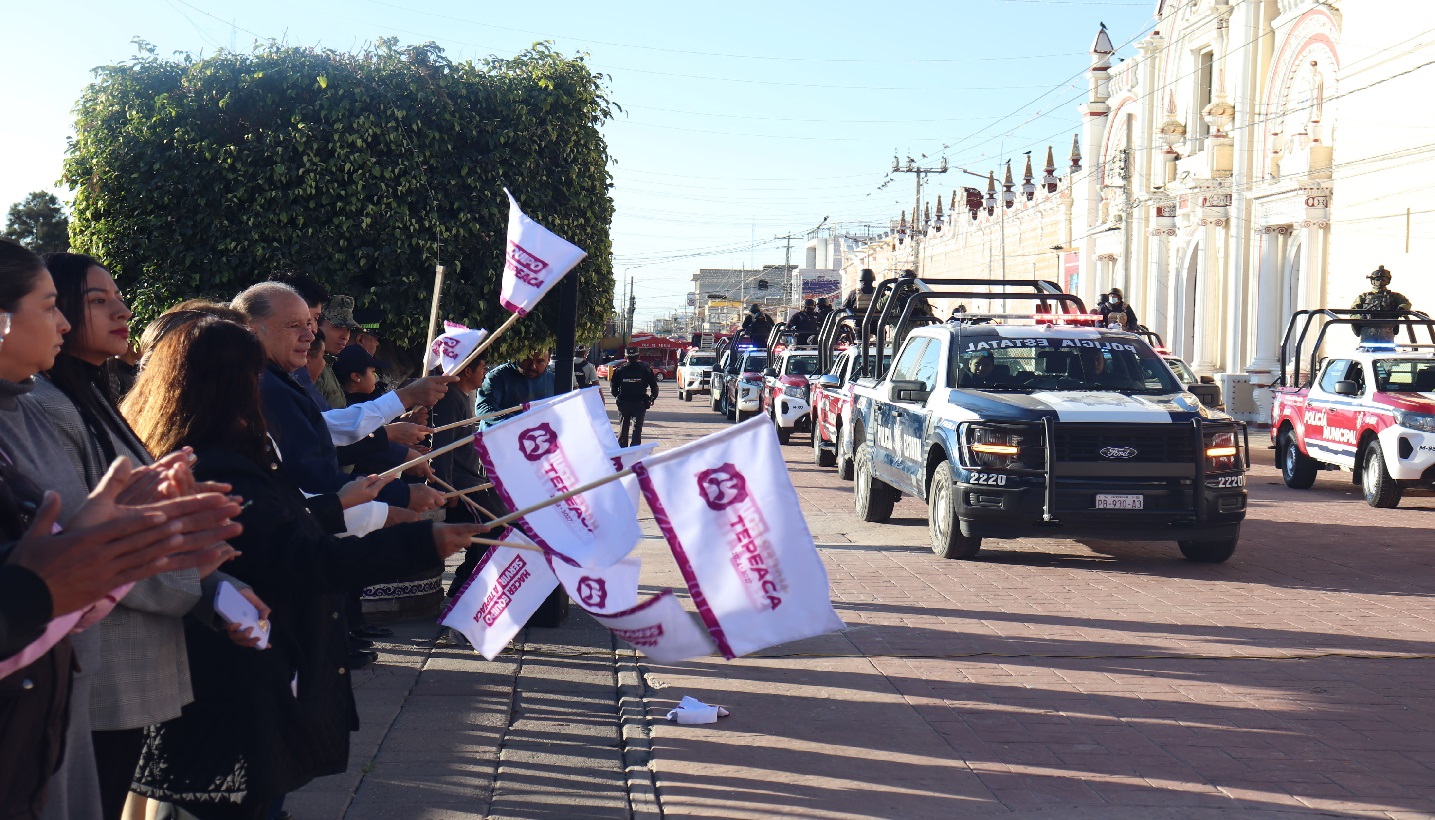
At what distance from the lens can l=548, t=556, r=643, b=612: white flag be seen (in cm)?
427

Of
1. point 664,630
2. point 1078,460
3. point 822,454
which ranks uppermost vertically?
point 664,630

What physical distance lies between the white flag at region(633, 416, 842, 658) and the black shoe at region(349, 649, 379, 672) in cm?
407

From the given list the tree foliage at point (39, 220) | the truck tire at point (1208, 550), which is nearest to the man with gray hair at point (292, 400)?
the truck tire at point (1208, 550)

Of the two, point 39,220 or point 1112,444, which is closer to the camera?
point 1112,444

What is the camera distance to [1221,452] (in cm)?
1093

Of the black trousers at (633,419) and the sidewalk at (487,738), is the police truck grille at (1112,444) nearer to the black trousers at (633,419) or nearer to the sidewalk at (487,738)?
the sidewalk at (487,738)

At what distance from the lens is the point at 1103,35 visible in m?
47.5

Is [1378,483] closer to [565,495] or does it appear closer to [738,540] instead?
[738,540]

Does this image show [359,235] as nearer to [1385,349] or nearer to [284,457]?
[284,457]

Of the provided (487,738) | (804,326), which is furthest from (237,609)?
(804,326)

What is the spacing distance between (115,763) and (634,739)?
3.08m

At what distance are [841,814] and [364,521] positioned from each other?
6.64ft

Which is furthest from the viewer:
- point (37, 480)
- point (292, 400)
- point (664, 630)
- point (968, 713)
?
point (968, 713)

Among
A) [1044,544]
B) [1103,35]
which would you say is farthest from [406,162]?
[1103,35]
